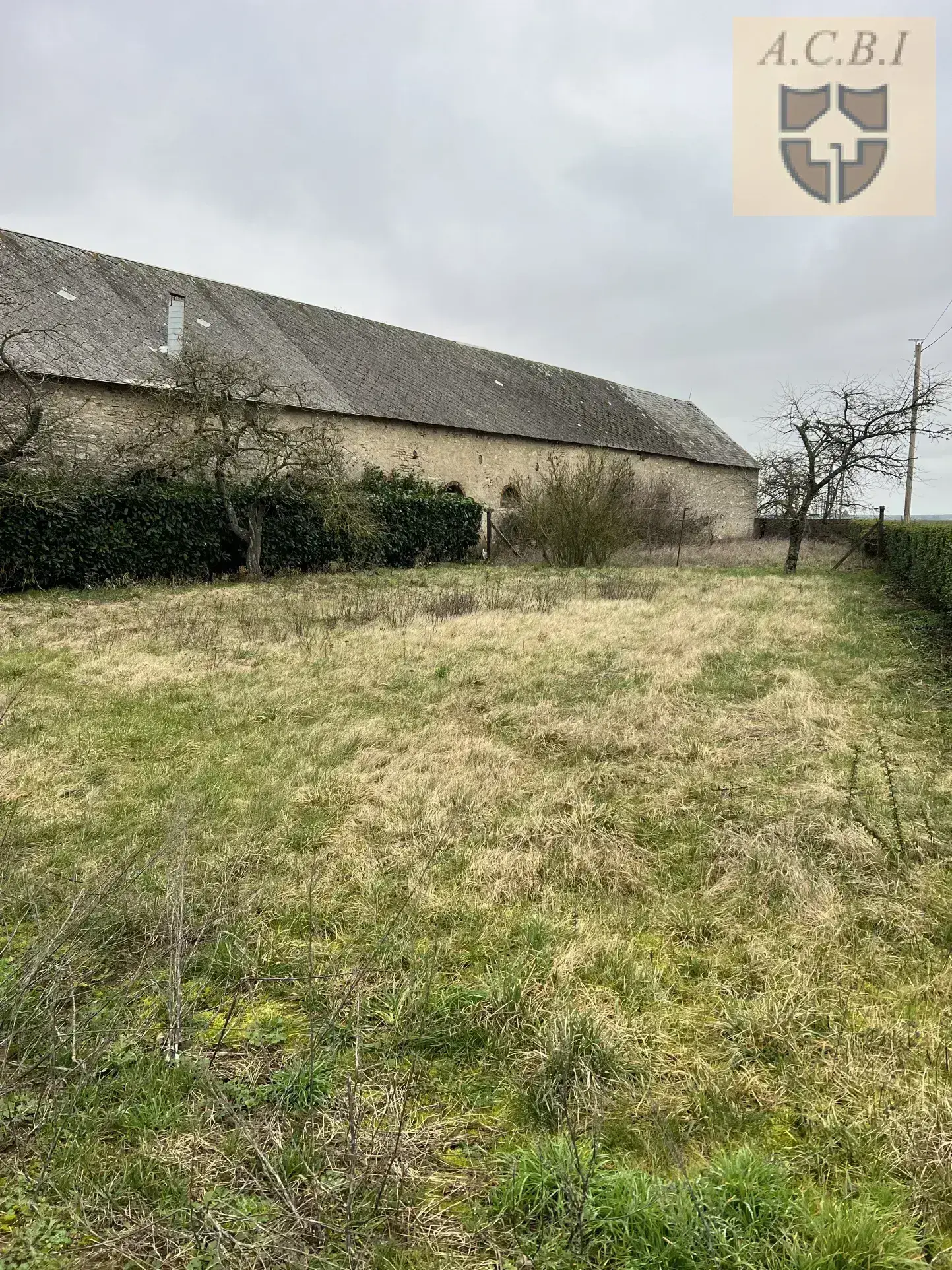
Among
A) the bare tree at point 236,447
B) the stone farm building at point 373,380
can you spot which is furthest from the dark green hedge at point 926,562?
the stone farm building at point 373,380

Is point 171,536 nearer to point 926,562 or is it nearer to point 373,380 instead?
point 373,380

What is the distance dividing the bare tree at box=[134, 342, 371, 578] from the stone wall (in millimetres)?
731

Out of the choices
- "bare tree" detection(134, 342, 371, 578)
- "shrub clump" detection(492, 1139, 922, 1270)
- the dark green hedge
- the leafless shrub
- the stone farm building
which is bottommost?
"shrub clump" detection(492, 1139, 922, 1270)

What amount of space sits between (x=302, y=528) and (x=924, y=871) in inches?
610

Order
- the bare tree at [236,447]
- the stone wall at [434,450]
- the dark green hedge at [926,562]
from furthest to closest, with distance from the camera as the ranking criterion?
the stone wall at [434,450]
the bare tree at [236,447]
the dark green hedge at [926,562]

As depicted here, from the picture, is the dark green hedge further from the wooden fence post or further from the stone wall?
the stone wall

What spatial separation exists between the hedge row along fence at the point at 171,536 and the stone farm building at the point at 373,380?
2.50 m

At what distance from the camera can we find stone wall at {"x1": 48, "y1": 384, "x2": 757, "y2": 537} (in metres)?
15.7

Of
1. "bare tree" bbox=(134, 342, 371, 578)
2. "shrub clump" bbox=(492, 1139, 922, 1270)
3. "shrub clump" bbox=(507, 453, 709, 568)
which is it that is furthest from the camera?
"shrub clump" bbox=(507, 453, 709, 568)

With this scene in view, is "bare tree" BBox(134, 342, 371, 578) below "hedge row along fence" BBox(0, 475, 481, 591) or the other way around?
the other way around

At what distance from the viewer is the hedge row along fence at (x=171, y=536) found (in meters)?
12.8

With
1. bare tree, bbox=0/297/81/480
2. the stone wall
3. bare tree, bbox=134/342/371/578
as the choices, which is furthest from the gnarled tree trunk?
bare tree, bbox=0/297/81/480

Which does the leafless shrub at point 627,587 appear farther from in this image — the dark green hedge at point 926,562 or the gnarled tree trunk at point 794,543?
the gnarled tree trunk at point 794,543

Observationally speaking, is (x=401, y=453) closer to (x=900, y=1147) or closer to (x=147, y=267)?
(x=147, y=267)
